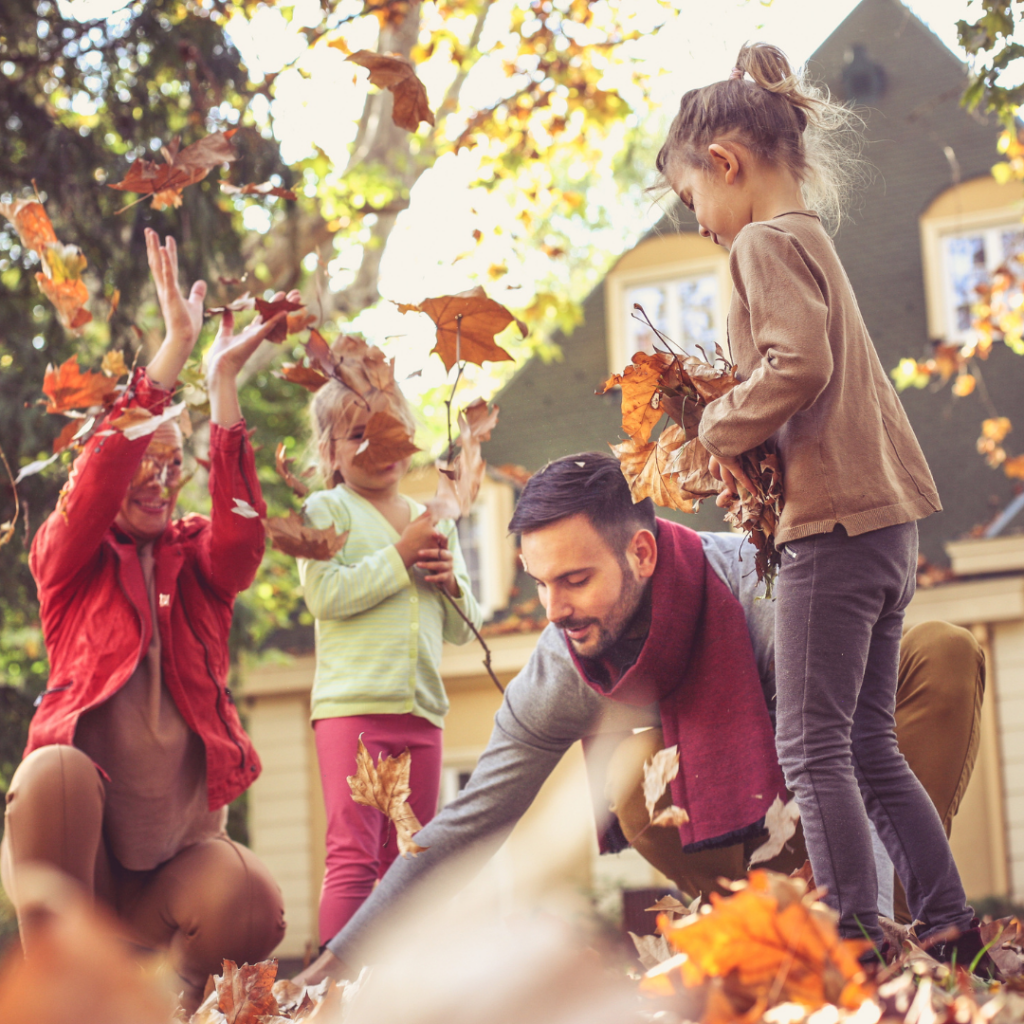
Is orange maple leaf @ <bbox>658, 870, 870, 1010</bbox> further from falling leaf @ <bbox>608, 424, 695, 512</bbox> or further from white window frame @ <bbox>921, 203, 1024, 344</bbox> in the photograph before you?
white window frame @ <bbox>921, 203, 1024, 344</bbox>

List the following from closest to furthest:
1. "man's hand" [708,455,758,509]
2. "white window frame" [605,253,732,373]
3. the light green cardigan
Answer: "man's hand" [708,455,758,509] < the light green cardigan < "white window frame" [605,253,732,373]

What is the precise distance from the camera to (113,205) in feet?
23.2

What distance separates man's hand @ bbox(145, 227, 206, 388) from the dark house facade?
7.81m

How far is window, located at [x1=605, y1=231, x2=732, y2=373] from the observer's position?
11438 mm

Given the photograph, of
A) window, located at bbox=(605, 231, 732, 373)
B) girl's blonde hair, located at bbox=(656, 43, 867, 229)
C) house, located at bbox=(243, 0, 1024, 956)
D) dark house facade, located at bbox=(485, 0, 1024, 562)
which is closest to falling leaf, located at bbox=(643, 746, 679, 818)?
girl's blonde hair, located at bbox=(656, 43, 867, 229)

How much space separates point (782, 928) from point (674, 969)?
0.75 feet

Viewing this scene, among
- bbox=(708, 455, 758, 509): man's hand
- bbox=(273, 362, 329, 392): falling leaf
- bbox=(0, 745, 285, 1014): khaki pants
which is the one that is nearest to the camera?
bbox=(708, 455, 758, 509): man's hand

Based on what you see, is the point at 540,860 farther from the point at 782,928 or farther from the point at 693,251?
the point at 782,928

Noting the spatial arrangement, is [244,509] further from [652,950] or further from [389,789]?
[652,950]

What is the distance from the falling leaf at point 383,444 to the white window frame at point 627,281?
8684mm

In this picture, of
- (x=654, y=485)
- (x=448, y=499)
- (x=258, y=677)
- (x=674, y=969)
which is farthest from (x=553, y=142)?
(x=674, y=969)

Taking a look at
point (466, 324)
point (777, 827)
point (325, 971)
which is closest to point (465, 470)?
point (466, 324)

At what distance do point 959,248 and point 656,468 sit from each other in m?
10.1

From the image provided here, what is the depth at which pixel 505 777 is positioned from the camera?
8.34 feet
